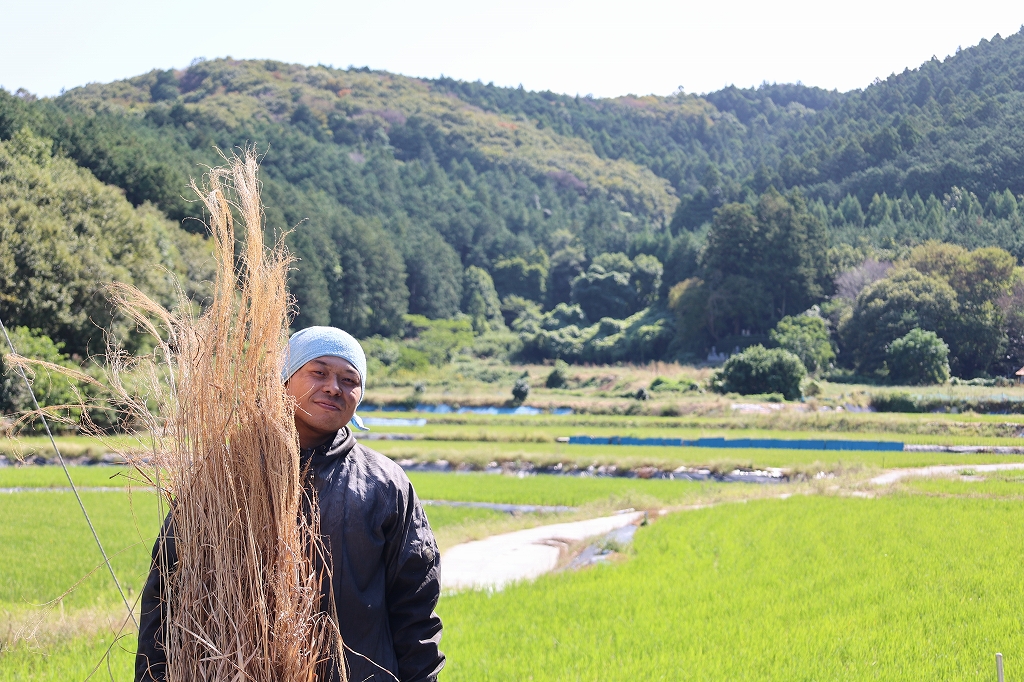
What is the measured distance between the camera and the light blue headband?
289 centimetres

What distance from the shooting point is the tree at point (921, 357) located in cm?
3653

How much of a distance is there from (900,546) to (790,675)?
4.42 m

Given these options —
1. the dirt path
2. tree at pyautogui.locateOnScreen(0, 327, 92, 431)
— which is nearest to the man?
the dirt path

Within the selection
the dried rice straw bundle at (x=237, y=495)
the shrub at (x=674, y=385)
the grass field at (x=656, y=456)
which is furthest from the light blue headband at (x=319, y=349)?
the shrub at (x=674, y=385)

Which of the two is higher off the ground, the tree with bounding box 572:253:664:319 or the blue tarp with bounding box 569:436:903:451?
the tree with bounding box 572:253:664:319

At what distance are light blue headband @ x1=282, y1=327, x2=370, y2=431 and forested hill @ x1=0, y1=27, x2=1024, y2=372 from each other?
2539 cm

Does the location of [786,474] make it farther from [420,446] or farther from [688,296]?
[688,296]

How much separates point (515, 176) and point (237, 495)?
11900 centimetres

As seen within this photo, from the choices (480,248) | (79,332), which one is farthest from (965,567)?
(480,248)

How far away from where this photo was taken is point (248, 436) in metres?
2.66

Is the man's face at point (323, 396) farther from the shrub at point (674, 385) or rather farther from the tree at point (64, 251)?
the shrub at point (674, 385)

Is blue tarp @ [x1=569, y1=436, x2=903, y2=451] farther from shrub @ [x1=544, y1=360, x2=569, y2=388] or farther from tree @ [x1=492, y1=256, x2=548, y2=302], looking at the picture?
tree @ [x1=492, y1=256, x2=548, y2=302]

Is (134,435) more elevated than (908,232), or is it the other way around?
(908,232)

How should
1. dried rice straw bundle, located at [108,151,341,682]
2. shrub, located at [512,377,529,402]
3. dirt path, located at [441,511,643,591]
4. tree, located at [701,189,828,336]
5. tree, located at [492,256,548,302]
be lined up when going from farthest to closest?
1. tree, located at [492,256,548,302]
2. tree, located at [701,189,828,336]
3. shrub, located at [512,377,529,402]
4. dirt path, located at [441,511,643,591]
5. dried rice straw bundle, located at [108,151,341,682]
